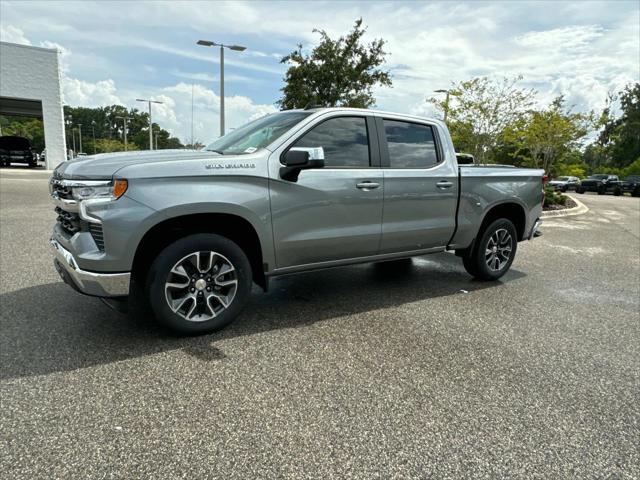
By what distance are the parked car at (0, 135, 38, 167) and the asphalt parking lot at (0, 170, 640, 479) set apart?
26.7m

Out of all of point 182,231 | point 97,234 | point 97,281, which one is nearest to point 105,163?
point 97,234

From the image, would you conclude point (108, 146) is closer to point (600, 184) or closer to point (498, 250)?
point (600, 184)

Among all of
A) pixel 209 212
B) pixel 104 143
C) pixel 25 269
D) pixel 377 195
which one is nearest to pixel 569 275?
pixel 377 195

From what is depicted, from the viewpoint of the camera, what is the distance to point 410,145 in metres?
4.66

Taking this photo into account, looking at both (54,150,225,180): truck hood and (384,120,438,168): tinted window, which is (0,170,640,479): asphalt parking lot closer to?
(54,150,225,180): truck hood

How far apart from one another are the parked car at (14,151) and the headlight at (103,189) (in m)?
29.1

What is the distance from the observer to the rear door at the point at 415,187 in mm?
4398

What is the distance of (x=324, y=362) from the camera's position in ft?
10.7

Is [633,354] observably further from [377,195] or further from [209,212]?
[209,212]

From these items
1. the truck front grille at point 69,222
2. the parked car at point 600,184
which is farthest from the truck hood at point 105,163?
the parked car at point 600,184

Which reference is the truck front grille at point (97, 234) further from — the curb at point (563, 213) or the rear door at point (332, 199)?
the curb at point (563, 213)

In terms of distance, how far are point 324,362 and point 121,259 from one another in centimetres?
164

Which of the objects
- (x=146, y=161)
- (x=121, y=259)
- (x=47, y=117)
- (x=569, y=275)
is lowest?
(x=569, y=275)

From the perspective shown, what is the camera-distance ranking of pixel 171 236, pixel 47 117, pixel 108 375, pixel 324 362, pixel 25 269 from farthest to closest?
pixel 47 117 < pixel 25 269 < pixel 171 236 < pixel 324 362 < pixel 108 375
